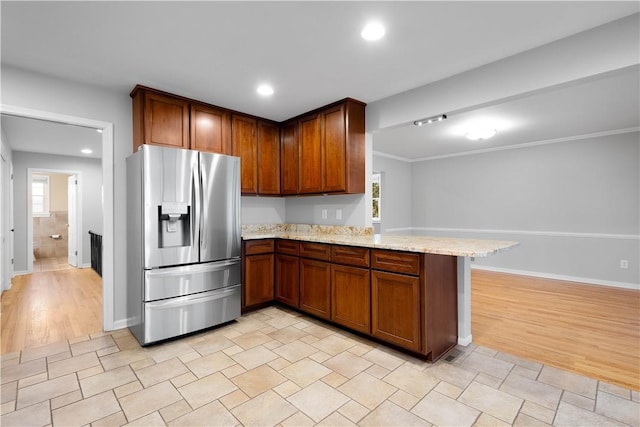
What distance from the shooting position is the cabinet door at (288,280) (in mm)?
3494

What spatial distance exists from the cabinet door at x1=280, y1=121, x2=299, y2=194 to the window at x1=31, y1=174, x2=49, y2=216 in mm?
7311

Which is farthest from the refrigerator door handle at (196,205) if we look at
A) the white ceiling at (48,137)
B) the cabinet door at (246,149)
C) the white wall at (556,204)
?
the white wall at (556,204)

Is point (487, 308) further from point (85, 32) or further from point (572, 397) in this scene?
point (85, 32)

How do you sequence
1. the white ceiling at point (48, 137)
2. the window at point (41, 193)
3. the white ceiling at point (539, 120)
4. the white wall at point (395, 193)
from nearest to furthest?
the white ceiling at point (539, 120) → the white ceiling at point (48, 137) → the white wall at point (395, 193) → the window at point (41, 193)

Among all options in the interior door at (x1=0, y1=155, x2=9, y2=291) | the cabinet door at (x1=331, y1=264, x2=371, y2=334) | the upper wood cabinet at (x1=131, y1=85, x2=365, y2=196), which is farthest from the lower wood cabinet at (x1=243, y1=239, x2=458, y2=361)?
the interior door at (x1=0, y1=155, x2=9, y2=291)

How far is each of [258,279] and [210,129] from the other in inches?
71.9

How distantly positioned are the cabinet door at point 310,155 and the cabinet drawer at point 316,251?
0.74m

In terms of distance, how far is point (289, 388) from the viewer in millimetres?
2066

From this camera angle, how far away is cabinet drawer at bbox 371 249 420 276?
2393 millimetres

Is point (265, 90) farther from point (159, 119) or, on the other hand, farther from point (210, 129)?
point (159, 119)

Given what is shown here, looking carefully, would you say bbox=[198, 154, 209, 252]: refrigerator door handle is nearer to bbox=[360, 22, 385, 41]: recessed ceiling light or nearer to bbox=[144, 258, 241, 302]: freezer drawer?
bbox=[144, 258, 241, 302]: freezer drawer

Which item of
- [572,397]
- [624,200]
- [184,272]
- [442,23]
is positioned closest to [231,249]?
[184,272]

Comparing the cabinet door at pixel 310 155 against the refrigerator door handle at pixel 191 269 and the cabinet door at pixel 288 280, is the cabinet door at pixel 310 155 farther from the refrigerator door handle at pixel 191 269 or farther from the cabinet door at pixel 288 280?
the refrigerator door handle at pixel 191 269

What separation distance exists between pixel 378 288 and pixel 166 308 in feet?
6.23
